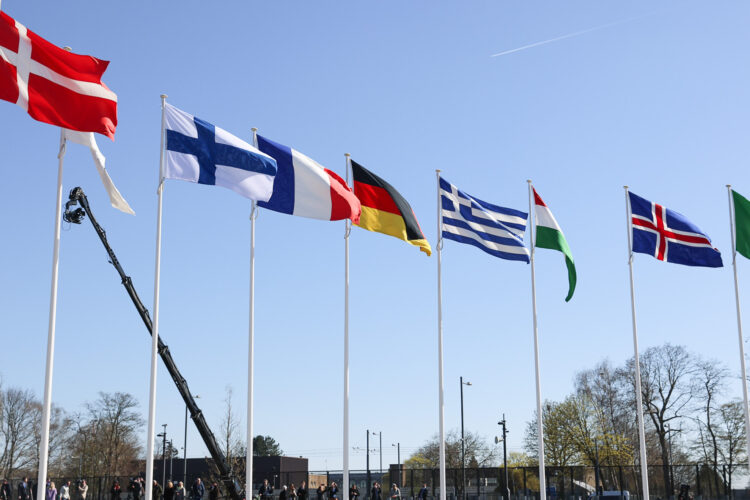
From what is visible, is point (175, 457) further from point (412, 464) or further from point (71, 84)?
point (71, 84)

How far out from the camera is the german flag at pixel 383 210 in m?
20.6

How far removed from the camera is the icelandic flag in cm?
2417

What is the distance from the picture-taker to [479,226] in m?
22.7

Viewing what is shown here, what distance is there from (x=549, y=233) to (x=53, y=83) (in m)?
14.0

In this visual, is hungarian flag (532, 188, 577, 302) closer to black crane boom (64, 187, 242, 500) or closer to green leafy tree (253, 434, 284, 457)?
black crane boom (64, 187, 242, 500)

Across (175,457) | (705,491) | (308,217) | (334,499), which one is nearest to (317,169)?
(308,217)

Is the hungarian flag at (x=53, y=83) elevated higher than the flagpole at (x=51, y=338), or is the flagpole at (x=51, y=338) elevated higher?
the hungarian flag at (x=53, y=83)

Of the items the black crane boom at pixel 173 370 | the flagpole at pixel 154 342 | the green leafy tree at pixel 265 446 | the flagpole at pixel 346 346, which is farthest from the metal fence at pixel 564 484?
the green leafy tree at pixel 265 446

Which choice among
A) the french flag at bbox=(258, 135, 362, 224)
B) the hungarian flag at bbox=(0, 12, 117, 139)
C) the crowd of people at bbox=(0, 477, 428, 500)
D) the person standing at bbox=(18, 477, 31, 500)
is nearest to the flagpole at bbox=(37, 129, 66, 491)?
the hungarian flag at bbox=(0, 12, 117, 139)

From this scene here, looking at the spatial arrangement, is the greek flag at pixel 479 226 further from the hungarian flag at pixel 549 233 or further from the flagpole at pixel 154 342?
the flagpole at pixel 154 342

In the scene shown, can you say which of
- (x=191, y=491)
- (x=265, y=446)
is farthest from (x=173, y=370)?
(x=265, y=446)

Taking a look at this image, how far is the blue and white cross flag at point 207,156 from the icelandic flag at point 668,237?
40.2ft

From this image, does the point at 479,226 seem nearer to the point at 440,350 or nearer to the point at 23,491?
the point at 440,350

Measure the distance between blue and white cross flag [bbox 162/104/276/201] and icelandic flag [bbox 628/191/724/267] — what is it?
12.3 meters
